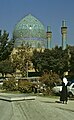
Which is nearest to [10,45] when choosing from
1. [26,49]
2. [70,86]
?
[26,49]

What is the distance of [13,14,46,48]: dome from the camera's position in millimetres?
88944

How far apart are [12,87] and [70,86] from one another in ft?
39.8

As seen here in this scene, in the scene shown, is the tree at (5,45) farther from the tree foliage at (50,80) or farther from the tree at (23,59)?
the tree foliage at (50,80)

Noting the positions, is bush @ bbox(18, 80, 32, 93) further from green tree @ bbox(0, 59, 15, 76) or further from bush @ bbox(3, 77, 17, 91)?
green tree @ bbox(0, 59, 15, 76)

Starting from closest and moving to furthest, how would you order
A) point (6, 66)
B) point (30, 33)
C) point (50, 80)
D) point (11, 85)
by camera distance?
point (50, 80)
point (11, 85)
point (6, 66)
point (30, 33)

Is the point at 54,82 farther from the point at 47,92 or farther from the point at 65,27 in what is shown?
the point at 65,27

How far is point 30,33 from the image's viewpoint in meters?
89.9

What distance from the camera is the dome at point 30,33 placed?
292 feet

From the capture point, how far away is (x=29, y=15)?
95.4 meters

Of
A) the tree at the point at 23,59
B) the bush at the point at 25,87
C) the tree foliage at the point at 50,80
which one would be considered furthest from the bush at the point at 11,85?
the tree at the point at 23,59

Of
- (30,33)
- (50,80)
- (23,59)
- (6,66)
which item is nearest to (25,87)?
(50,80)

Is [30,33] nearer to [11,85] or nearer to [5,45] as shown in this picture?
[5,45]

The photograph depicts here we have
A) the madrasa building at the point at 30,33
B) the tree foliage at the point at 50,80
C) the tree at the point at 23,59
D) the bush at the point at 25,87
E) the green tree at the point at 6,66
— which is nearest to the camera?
the tree foliage at the point at 50,80

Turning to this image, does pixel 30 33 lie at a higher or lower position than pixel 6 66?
higher
